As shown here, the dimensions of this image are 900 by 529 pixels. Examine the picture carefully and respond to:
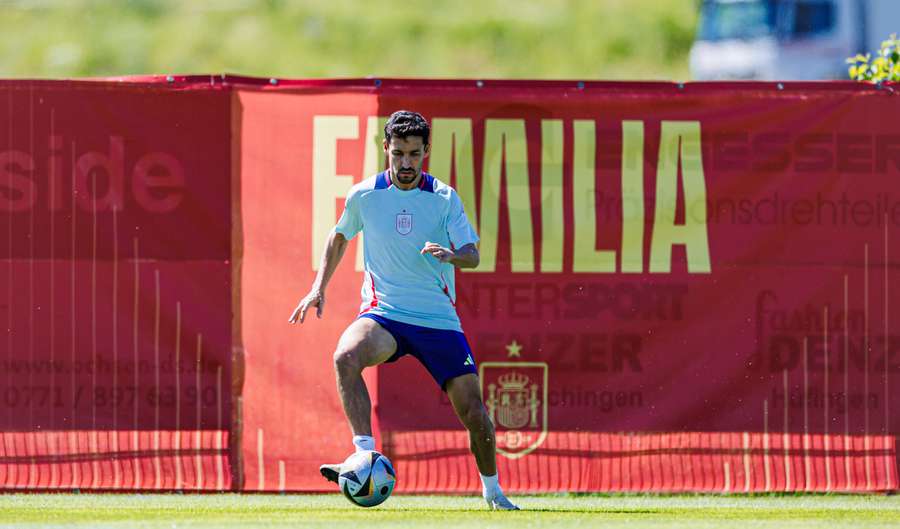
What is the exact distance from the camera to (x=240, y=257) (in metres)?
10.8

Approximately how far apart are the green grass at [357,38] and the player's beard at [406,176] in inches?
1191

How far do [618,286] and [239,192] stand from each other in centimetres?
238

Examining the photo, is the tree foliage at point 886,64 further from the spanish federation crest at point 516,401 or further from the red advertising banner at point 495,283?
the spanish federation crest at point 516,401

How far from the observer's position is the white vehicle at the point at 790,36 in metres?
27.2

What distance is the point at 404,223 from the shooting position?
9.16 m

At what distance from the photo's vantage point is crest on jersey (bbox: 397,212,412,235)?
916 cm

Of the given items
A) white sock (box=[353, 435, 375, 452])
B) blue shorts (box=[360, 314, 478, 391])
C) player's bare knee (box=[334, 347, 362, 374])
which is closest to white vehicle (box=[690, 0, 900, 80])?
blue shorts (box=[360, 314, 478, 391])

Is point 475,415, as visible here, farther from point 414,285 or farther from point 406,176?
point 406,176

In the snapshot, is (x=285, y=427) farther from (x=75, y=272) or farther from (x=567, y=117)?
(x=567, y=117)

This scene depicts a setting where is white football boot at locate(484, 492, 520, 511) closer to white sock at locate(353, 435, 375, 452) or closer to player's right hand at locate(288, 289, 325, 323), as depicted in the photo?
white sock at locate(353, 435, 375, 452)

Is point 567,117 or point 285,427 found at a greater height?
point 567,117

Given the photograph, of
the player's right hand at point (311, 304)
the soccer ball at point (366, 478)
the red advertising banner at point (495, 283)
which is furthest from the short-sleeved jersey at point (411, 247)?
the red advertising banner at point (495, 283)

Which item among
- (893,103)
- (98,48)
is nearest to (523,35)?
(98,48)

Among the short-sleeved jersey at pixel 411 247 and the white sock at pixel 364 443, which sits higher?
the short-sleeved jersey at pixel 411 247
